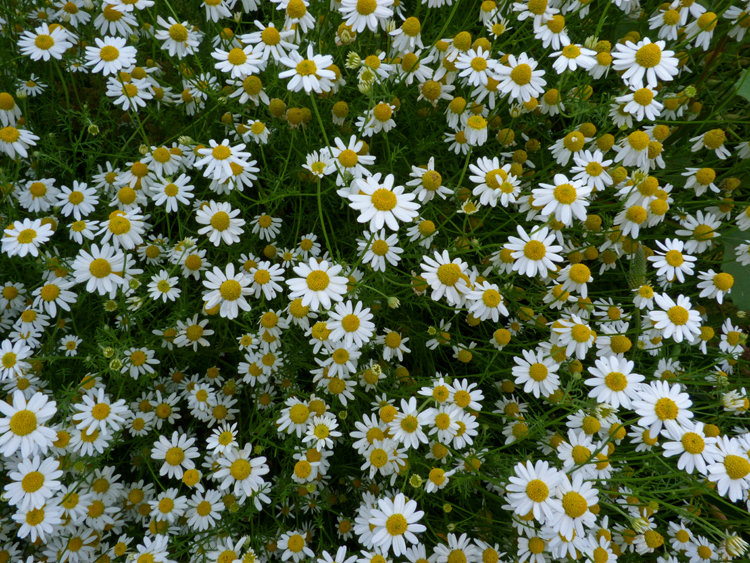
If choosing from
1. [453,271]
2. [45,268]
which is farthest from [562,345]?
[45,268]

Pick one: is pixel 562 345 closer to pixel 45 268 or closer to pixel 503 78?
pixel 503 78

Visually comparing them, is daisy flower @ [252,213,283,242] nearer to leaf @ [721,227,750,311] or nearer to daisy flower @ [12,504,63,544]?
daisy flower @ [12,504,63,544]

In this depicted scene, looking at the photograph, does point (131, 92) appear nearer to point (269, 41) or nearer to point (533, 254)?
point (269, 41)

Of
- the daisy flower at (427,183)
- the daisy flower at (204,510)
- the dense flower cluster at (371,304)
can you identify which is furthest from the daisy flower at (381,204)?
the daisy flower at (204,510)

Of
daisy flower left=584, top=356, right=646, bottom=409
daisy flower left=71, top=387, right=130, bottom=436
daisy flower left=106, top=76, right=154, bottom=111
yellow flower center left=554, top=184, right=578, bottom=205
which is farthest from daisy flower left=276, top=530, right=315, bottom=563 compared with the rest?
daisy flower left=106, top=76, right=154, bottom=111

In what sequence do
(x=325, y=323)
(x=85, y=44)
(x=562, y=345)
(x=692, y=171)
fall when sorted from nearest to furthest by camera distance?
(x=325, y=323)
(x=562, y=345)
(x=692, y=171)
(x=85, y=44)
